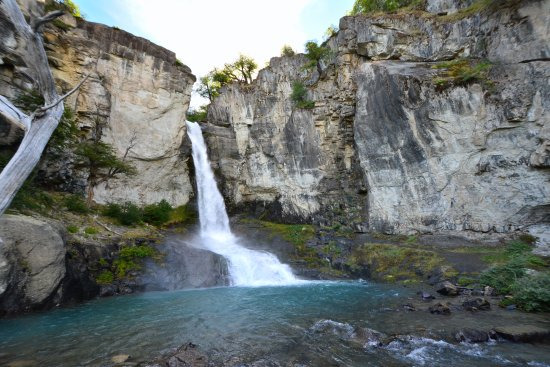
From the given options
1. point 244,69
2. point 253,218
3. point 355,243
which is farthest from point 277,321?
point 244,69

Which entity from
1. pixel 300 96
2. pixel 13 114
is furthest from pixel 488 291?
pixel 300 96

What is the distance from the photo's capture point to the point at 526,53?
606 inches

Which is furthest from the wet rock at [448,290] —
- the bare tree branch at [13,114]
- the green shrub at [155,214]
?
the green shrub at [155,214]

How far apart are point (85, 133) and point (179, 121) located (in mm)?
6527

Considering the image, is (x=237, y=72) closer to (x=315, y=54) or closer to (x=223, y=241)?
(x=315, y=54)

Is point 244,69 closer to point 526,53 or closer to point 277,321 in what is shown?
point 526,53

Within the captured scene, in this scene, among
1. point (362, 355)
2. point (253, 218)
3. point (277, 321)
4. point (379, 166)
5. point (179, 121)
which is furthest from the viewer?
point (253, 218)

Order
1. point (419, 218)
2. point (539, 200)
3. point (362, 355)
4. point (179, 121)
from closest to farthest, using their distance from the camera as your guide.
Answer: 1. point (362, 355)
2. point (539, 200)
3. point (419, 218)
4. point (179, 121)

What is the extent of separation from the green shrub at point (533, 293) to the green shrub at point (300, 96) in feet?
58.6

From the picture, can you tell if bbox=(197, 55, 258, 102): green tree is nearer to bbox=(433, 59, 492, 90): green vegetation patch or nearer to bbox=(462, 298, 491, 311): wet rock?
bbox=(433, 59, 492, 90): green vegetation patch

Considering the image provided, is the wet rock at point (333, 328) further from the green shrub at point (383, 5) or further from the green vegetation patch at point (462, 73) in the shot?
the green shrub at point (383, 5)

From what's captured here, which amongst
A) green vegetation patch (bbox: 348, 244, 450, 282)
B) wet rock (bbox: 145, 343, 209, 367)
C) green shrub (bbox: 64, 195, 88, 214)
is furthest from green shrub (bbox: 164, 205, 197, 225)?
wet rock (bbox: 145, 343, 209, 367)

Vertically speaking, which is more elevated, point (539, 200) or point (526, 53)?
point (526, 53)

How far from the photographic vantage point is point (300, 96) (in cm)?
2441
